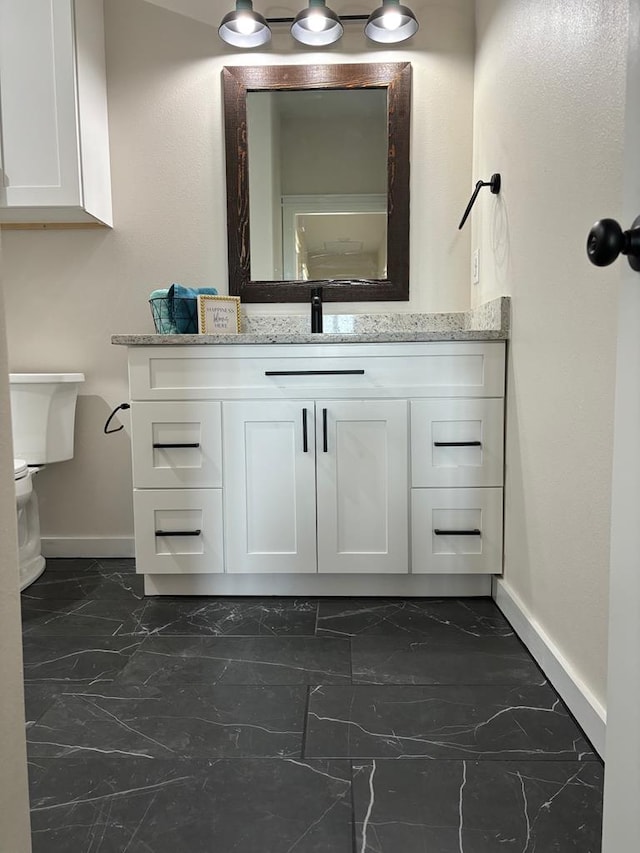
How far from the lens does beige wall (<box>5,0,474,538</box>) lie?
221 cm

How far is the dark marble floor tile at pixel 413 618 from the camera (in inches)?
66.0

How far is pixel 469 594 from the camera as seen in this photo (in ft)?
6.30

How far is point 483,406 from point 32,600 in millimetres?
1627

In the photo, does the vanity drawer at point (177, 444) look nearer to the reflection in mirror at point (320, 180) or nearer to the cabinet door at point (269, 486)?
the cabinet door at point (269, 486)

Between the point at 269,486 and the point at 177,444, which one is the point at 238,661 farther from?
A: the point at 177,444

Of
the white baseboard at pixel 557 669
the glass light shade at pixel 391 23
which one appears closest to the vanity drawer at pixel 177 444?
the white baseboard at pixel 557 669

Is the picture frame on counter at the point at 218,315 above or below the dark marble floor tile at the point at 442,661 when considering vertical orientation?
above

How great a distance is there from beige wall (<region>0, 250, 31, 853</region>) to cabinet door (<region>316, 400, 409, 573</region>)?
1.29 metres

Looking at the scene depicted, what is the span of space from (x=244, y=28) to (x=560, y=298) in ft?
5.31

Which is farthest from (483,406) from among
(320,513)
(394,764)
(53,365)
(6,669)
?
(53,365)

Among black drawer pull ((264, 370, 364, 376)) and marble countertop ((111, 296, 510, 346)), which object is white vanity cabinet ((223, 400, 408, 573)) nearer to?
black drawer pull ((264, 370, 364, 376))

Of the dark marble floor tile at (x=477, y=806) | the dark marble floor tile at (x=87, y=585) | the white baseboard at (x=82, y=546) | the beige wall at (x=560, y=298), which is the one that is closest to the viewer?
the dark marble floor tile at (x=477, y=806)

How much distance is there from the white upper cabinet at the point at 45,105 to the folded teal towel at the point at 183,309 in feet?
1.47

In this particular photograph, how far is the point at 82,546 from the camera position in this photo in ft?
7.88
